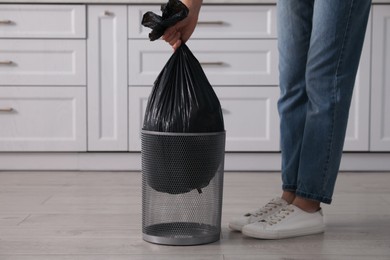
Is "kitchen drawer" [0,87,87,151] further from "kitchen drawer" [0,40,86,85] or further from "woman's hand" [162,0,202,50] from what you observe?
"woman's hand" [162,0,202,50]

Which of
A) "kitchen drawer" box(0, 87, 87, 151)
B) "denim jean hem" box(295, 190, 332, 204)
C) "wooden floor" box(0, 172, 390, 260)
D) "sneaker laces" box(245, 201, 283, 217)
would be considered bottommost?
"wooden floor" box(0, 172, 390, 260)

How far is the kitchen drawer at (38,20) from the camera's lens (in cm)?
296

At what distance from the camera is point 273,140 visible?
9.87 ft

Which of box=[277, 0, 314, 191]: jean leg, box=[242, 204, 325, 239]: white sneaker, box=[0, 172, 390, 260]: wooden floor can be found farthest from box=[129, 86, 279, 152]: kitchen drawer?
box=[242, 204, 325, 239]: white sneaker

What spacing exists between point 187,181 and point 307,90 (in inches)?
15.0

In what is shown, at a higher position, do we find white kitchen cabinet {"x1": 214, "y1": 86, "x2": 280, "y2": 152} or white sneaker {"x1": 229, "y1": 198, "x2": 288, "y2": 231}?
white kitchen cabinet {"x1": 214, "y1": 86, "x2": 280, "y2": 152}

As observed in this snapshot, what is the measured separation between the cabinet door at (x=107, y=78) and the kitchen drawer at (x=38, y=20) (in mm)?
89

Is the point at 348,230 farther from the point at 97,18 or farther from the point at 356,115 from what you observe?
the point at 97,18

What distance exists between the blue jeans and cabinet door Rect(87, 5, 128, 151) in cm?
132

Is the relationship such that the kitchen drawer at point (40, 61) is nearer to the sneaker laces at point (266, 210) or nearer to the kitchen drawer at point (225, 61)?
the kitchen drawer at point (225, 61)

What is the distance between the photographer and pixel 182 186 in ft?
5.10

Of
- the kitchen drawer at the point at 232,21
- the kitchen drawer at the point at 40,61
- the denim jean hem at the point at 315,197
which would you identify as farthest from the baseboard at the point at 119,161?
the denim jean hem at the point at 315,197

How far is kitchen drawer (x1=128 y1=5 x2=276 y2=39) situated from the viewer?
9.77 feet

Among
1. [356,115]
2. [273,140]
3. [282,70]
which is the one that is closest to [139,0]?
[273,140]
